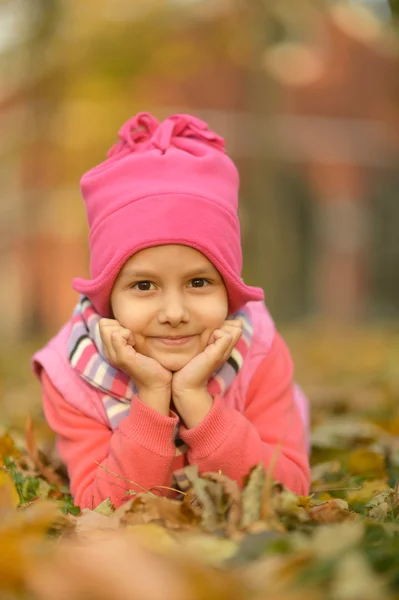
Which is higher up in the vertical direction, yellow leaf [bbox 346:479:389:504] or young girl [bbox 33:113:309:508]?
young girl [bbox 33:113:309:508]

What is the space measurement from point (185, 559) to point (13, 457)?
1.73m

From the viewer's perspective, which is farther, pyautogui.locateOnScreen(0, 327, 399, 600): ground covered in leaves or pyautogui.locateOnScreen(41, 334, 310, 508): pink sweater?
pyautogui.locateOnScreen(41, 334, 310, 508): pink sweater

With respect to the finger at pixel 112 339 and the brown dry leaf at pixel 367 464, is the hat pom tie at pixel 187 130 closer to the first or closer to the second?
the finger at pixel 112 339

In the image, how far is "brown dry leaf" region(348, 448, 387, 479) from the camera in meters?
Answer: 3.01

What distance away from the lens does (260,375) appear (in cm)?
283

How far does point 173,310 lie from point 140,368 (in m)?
0.20

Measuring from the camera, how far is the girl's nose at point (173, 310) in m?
2.41

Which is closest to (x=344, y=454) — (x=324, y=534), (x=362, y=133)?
(x=324, y=534)

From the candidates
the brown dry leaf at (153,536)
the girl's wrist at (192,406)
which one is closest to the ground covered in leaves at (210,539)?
the brown dry leaf at (153,536)

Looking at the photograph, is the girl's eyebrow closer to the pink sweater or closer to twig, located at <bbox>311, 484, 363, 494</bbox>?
the pink sweater

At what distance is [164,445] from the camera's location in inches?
96.1

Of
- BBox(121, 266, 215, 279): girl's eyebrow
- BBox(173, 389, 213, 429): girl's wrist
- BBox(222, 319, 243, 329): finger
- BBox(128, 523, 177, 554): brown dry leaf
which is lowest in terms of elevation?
BBox(128, 523, 177, 554): brown dry leaf

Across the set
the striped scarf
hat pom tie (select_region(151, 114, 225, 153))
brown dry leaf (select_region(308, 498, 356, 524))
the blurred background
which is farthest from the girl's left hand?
the blurred background

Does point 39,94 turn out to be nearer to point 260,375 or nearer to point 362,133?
point 362,133
